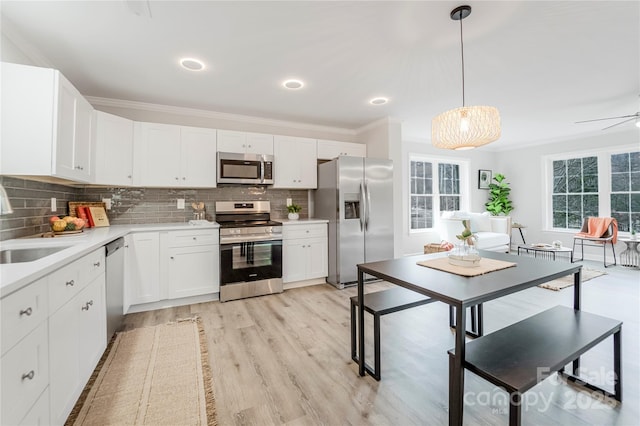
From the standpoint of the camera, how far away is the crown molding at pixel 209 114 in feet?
11.2

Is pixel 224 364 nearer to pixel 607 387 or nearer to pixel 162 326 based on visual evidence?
pixel 162 326

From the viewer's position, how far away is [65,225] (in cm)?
240

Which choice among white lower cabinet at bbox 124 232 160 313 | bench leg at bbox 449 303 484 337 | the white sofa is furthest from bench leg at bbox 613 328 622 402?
the white sofa

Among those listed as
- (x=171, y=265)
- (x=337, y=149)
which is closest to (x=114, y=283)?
(x=171, y=265)

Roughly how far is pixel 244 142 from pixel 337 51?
187cm

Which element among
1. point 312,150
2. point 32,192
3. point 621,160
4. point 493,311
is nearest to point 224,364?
point 32,192

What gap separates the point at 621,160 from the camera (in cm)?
526

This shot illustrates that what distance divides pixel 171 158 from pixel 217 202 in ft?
2.60

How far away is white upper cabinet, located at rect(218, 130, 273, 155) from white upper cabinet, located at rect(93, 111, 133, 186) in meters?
1.01

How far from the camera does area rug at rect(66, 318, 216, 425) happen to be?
5.22ft

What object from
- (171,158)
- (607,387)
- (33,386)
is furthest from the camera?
(171,158)

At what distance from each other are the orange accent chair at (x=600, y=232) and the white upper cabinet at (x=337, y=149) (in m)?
4.32

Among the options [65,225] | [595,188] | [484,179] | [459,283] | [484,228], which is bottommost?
[459,283]

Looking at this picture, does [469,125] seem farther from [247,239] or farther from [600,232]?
[600,232]
